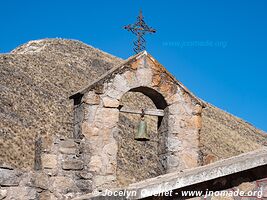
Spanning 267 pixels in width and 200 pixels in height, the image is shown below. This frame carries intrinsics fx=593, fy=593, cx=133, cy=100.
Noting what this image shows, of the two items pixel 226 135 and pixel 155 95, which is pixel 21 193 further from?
pixel 226 135

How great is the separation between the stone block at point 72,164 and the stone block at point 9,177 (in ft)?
2.83

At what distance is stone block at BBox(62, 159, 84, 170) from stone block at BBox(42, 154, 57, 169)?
0.40ft

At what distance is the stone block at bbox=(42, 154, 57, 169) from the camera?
743cm

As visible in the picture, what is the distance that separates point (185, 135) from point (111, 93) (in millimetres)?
1231

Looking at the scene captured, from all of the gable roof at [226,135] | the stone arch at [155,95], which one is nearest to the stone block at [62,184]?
the stone arch at [155,95]

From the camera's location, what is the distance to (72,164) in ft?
24.9

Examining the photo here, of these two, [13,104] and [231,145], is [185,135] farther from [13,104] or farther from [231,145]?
[231,145]

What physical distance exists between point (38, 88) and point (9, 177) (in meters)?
24.2

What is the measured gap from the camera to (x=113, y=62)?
44.7 meters

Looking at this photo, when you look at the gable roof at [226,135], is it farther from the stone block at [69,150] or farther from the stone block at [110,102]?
the stone block at [69,150]

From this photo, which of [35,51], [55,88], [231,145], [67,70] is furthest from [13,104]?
[231,145]

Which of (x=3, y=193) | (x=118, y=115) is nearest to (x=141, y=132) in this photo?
(x=118, y=115)

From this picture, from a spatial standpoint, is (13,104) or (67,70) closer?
(13,104)

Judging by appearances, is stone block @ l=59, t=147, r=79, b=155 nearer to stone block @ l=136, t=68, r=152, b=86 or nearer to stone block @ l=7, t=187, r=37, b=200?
stone block @ l=7, t=187, r=37, b=200
